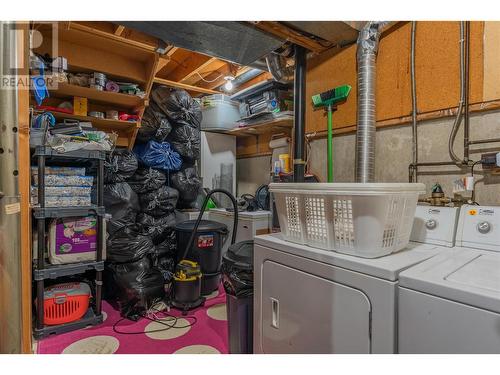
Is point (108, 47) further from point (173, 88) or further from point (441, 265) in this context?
point (441, 265)

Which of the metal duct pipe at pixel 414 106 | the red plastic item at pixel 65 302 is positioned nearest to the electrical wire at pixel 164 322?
the red plastic item at pixel 65 302

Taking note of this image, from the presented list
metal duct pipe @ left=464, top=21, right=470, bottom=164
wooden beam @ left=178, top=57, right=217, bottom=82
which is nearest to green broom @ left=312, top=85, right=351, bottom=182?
metal duct pipe @ left=464, top=21, right=470, bottom=164

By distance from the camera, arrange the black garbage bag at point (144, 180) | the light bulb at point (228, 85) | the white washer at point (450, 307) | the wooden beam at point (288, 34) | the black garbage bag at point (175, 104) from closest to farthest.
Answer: the white washer at point (450, 307)
the wooden beam at point (288, 34)
the black garbage bag at point (144, 180)
the black garbage bag at point (175, 104)
the light bulb at point (228, 85)

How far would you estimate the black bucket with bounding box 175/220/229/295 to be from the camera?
2621mm

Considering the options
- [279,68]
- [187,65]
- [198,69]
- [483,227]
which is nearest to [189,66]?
[187,65]

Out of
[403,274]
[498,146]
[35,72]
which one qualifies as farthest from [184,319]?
[498,146]

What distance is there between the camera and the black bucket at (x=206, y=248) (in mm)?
2621

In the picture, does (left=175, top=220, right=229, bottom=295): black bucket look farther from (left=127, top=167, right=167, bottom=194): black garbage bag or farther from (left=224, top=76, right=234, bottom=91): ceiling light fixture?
(left=224, top=76, right=234, bottom=91): ceiling light fixture

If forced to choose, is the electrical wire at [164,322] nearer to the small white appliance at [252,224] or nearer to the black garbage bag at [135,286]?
the black garbage bag at [135,286]

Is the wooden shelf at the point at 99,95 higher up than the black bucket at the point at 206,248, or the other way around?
the wooden shelf at the point at 99,95

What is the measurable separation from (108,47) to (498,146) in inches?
114

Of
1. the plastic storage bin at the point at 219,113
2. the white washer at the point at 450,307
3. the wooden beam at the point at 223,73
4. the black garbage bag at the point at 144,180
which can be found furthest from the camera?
the plastic storage bin at the point at 219,113

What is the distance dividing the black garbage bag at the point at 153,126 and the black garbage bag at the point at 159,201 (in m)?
0.58

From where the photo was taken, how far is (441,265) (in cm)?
102
